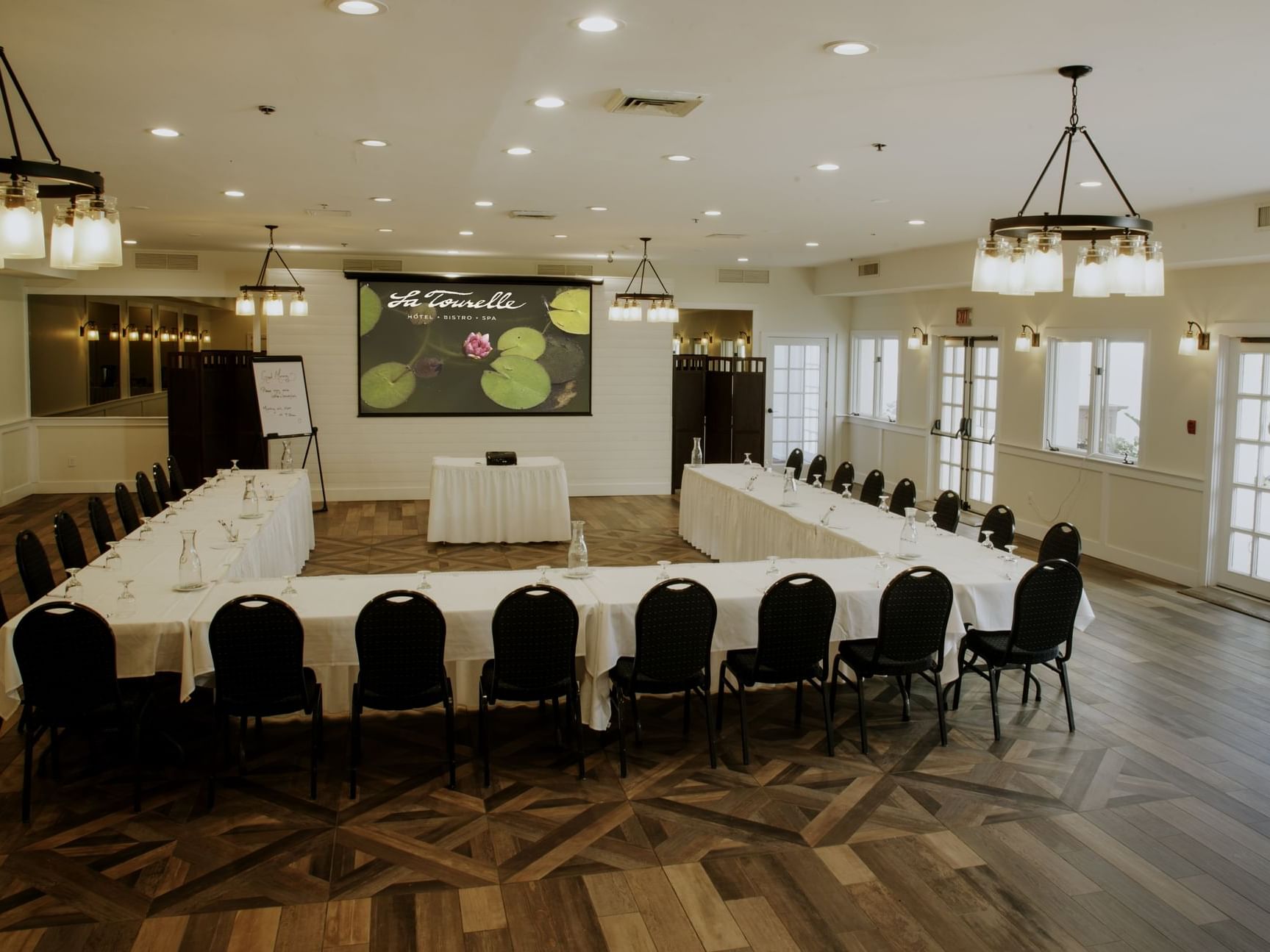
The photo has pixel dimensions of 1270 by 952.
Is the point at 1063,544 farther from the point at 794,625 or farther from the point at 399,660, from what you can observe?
the point at 399,660

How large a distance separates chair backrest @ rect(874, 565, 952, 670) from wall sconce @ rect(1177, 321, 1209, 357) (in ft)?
15.6

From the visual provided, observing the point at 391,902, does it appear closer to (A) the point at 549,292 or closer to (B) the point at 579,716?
(B) the point at 579,716

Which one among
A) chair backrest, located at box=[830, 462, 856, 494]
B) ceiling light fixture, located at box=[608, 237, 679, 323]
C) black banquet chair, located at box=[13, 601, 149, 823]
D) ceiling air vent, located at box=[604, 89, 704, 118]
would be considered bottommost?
black banquet chair, located at box=[13, 601, 149, 823]

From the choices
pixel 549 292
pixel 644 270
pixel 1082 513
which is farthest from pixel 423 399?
pixel 1082 513

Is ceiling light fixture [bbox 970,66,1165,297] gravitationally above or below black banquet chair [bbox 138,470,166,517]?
above

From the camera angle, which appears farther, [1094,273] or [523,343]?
[523,343]

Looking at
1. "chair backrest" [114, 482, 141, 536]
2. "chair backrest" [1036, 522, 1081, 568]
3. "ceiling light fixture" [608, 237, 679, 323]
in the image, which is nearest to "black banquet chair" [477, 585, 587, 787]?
"chair backrest" [1036, 522, 1081, 568]

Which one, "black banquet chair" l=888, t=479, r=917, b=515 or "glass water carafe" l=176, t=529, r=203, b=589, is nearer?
"glass water carafe" l=176, t=529, r=203, b=589

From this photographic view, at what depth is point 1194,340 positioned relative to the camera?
28.2 ft

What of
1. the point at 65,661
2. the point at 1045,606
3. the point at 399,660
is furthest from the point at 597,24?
the point at 1045,606

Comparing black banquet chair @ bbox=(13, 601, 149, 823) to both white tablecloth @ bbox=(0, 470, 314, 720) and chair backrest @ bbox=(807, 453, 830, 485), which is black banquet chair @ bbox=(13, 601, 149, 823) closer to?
white tablecloth @ bbox=(0, 470, 314, 720)

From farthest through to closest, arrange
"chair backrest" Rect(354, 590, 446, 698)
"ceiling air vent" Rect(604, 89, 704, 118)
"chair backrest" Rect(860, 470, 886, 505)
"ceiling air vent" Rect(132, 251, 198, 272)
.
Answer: "ceiling air vent" Rect(132, 251, 198, 272)
"chair backrest" Rect(860, 470, 886, 505)
"chair backrest" Rect(354, 590, 446, 698)
"ceiling air vent" Rect(604, 89, 704, 118)

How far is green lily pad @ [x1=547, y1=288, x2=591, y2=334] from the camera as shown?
13.2 meters

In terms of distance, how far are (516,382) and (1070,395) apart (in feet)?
21.4
